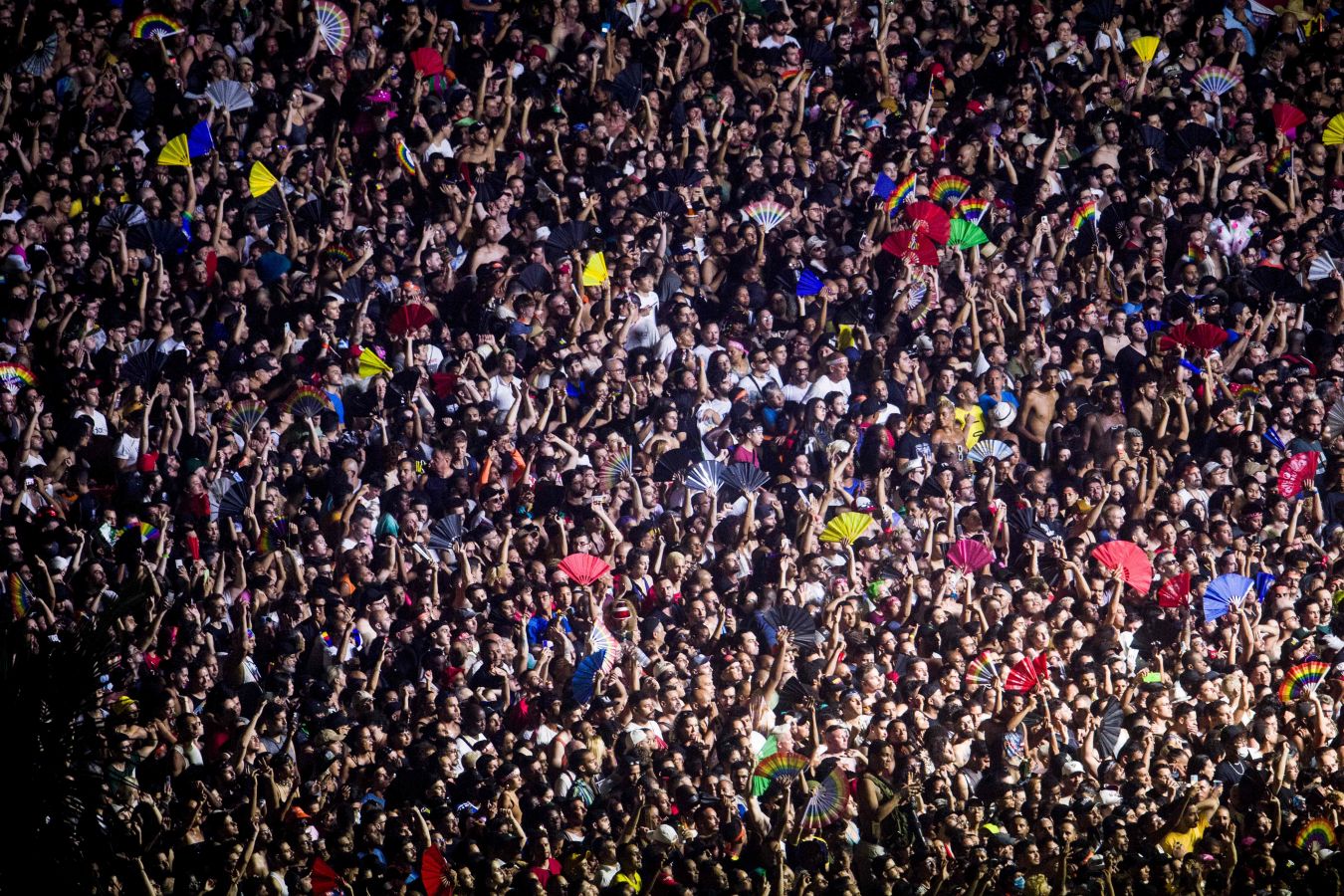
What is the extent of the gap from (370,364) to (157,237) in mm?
1158

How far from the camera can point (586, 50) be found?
35.7 feet

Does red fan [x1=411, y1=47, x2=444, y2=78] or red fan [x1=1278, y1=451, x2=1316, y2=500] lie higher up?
red fan [x1=411, y1=47, x2=444, y2=78]

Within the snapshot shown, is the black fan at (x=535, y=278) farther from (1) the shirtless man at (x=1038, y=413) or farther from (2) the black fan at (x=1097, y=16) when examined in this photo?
(2) the black fan at (x=1097, y=16)

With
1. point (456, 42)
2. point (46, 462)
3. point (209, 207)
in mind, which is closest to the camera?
point (46, 462)

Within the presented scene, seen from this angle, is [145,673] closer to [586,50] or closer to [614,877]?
[614,877]

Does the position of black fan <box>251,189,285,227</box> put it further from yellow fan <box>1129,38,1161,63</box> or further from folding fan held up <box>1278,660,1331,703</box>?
folding fan held up <box>1278,660,1331,703</box>

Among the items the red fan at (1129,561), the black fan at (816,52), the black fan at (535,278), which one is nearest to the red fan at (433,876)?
the black fan at (535,278)

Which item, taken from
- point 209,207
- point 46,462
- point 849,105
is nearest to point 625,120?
point 849,105

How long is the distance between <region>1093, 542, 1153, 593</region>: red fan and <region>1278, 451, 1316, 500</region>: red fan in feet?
2.93

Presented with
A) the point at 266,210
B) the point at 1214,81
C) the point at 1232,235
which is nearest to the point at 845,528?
the point at 1232,235

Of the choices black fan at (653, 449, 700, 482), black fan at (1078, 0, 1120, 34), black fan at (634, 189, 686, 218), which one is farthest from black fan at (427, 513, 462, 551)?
black fan at (1078, 0, 1120, 34)

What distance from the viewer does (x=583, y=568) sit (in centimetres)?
944

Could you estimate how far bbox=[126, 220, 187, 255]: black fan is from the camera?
9914mm

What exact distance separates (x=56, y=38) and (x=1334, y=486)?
6.48m
